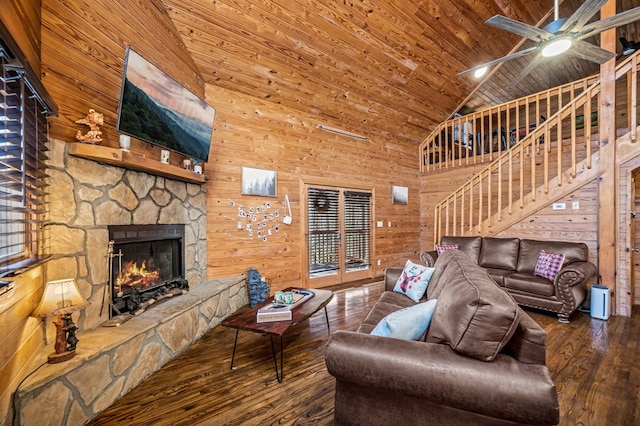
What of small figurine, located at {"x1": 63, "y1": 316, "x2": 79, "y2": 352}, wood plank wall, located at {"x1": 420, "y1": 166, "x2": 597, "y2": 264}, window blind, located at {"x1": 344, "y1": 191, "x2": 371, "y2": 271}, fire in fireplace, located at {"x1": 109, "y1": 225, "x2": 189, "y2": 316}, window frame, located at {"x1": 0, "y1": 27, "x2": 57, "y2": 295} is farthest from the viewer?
window blind, located at {"x1": 344, "y1": 191, "x2": 371, "y2": 271}

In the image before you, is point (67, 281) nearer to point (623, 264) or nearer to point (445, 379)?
point (445, 379)

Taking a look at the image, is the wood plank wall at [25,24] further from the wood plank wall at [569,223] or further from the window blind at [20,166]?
the wood plank wall at [569,223]

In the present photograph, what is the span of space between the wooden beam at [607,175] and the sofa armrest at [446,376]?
3585 mm

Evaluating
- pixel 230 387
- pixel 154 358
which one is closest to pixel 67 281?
pixel 154 358

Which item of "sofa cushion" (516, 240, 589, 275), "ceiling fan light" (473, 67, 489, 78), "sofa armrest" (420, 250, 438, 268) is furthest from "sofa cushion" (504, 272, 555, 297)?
"ceiling fan light" (473, 67, 489, 78)

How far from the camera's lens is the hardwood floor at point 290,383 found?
5.80 feet

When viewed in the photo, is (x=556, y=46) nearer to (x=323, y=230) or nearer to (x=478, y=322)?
(x=478, y=322)

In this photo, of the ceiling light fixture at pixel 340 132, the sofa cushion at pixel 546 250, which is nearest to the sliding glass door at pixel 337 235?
the ceiling light fixture at pixel 340 132

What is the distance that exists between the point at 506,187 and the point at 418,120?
7.33 ft

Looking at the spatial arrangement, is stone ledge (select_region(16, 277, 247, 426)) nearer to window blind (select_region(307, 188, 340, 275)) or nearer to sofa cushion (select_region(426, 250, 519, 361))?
sofa cushion (select_region(426, 250, 519, 361))

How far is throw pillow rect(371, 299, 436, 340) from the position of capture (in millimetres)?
1480

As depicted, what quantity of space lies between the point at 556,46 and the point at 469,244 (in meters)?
2.93

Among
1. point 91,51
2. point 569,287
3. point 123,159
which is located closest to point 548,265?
point 569,287

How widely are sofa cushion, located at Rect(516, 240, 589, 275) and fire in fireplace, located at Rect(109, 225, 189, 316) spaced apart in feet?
15.0
